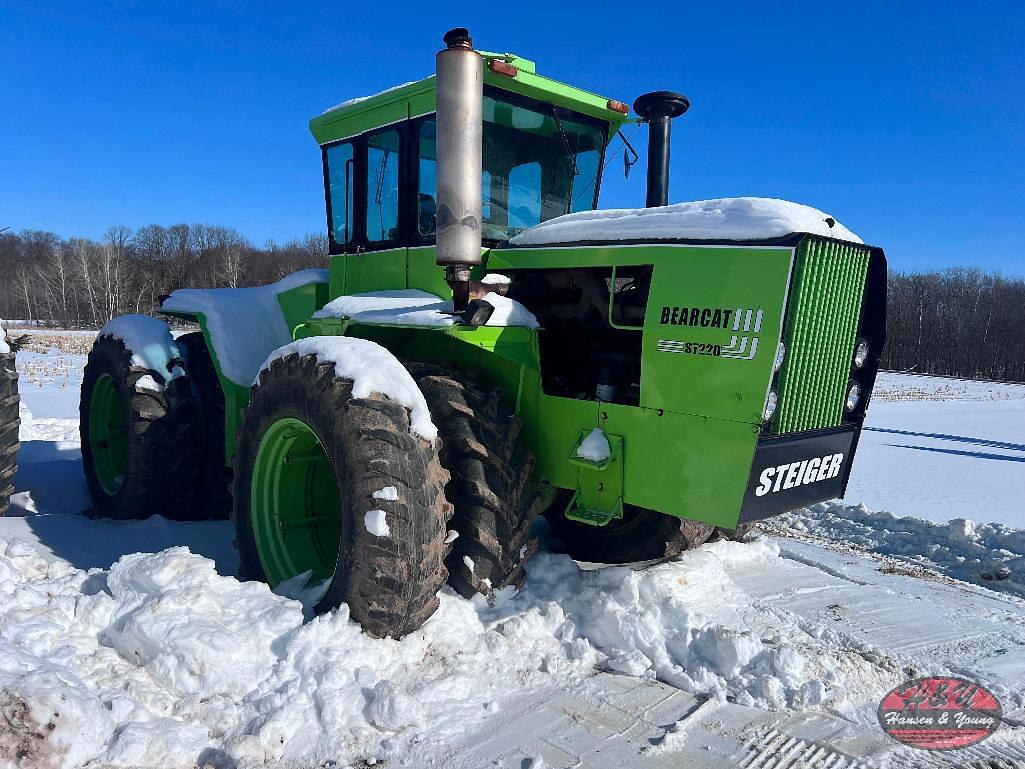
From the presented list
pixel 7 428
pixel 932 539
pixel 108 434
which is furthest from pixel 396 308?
pixel 932 539

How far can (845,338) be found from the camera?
3408 millimetres

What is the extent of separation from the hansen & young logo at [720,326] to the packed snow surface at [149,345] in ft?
12.3

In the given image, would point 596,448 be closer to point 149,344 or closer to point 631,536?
point 631,536

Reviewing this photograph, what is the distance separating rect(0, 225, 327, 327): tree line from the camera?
5225 cm

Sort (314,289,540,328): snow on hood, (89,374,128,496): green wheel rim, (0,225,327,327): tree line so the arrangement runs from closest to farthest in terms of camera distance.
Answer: (314,289,540,328): snow on hood < (89,374,128,496): green wheel rim < (0,225,327,327): tree line

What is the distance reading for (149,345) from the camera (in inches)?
211

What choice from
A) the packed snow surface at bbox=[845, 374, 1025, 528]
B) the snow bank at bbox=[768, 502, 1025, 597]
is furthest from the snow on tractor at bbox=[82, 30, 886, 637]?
the packed snow surface at bbox=[845, 374, 1025, 528]

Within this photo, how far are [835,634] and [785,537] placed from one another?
2071 millimetres

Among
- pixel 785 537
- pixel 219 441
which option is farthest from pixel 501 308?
pixel 785 537

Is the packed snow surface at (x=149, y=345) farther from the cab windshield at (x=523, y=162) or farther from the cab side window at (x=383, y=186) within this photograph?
the cab windshield at (x=523, y=162)

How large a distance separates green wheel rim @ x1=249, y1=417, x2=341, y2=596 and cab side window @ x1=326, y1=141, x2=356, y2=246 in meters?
1.76

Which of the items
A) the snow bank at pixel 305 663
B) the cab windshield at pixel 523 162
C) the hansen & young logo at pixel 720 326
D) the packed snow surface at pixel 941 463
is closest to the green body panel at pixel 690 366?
the hansen & young logo at pixel 720 326

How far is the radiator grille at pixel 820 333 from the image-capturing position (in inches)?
119

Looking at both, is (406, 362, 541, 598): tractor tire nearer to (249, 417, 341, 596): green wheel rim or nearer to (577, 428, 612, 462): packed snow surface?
(577, 428, 612, 462): packed snow surface
